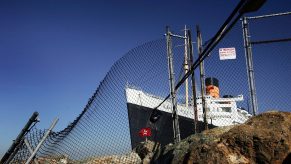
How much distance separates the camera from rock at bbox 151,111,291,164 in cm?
366

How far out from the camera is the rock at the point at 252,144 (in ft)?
12.0

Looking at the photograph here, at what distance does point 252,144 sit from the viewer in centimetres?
380

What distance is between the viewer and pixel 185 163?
155 inches

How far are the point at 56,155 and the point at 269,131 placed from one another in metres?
4.25

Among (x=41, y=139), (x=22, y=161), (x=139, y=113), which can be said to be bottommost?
(x=22, y=161)

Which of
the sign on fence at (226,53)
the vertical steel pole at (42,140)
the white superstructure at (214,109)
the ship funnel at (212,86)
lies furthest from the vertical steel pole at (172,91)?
the ship funnel at (212,86)

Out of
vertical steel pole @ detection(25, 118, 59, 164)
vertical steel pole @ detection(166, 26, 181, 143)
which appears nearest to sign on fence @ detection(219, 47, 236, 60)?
vertical steel pole @ detection(166, 26, 181, 143)

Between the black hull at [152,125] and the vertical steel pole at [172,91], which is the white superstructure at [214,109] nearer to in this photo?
the black hull at [152,125]

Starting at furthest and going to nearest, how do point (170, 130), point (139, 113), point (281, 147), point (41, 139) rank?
point (170, 130) → point (139, 113) → point (41, 139) → point (281, 147)

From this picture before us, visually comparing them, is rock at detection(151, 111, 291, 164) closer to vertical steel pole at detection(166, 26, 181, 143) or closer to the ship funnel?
vertical steel pole at detection(166, 26, 181, 143)

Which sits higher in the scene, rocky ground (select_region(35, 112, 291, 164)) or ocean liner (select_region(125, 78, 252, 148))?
ocean liner (select_region(125, 78, 252, 148))

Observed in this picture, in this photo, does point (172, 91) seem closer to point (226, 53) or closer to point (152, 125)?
point (226, 53)

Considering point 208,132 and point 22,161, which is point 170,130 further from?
point 208,132

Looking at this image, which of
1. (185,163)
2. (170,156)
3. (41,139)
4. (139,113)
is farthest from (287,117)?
(139,113)
